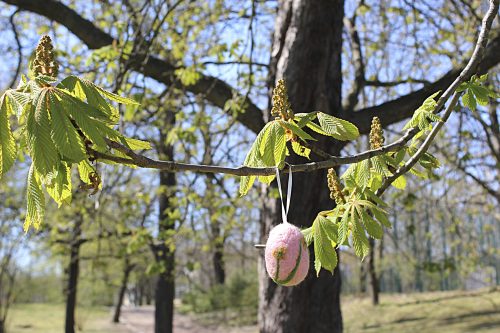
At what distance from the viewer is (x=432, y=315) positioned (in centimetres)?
1183

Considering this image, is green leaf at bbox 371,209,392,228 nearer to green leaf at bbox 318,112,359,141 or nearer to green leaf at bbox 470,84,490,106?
green leaf at bbox 318,112,359,141

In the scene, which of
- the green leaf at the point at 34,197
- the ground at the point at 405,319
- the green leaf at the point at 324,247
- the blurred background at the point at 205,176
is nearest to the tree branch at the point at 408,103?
the blurred background at the point at 205,176

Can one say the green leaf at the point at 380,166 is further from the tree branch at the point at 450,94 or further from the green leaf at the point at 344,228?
the green leaf at the point at 344,228

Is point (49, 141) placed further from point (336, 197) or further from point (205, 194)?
point (205, 194)

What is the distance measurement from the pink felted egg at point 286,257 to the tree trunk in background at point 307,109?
2393mm

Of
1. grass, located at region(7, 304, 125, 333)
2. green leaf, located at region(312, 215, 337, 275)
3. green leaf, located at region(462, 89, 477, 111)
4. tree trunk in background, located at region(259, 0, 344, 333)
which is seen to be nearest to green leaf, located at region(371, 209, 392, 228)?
green leaf, located at region(312, 215, 337, 275)

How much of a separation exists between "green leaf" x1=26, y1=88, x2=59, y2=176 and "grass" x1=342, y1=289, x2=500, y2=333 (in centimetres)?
957

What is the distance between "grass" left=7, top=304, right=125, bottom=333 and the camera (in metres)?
18.2

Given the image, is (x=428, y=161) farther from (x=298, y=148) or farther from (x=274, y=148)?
(x=274, y=148)

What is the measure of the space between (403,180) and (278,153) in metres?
0.71

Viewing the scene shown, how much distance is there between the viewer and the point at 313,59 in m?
3.52

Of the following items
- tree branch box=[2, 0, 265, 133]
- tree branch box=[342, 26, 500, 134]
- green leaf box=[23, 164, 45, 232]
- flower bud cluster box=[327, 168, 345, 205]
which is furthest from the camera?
tree branch box=[2, 0, 265, 133]

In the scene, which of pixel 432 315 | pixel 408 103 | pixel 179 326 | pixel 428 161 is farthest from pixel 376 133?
pixel 179 326

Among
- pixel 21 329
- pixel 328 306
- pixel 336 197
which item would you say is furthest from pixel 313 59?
pixel 21 329
